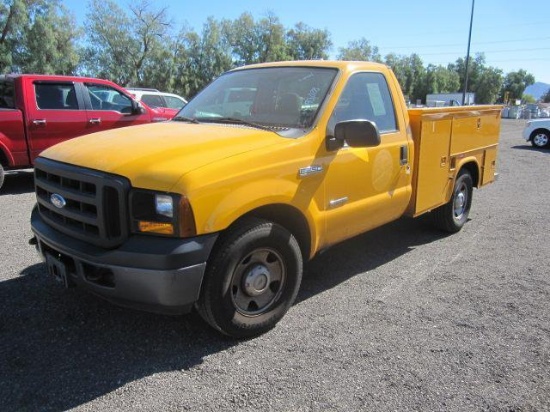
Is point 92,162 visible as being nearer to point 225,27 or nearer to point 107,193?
point 107,193

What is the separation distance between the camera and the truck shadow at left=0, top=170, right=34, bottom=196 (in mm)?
8062

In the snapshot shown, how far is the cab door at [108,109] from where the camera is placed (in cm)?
842

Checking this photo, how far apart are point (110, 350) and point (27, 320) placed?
81 centimetres

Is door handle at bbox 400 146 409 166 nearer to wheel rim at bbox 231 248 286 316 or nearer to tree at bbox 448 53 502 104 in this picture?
wheel rim at bbox 231 248 286 316

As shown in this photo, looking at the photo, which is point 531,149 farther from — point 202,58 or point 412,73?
point 412,73

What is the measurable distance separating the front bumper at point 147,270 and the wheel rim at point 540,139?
17877mm

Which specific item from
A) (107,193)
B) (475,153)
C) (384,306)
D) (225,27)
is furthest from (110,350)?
(225,27)

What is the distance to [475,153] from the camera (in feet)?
19.4

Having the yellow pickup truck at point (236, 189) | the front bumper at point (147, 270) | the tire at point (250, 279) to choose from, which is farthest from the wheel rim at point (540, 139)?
the front bumper at point (147, 270)

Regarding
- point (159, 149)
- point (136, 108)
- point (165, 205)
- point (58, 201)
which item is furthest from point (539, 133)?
point (58, 201)

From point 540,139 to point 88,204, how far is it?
1831 cm

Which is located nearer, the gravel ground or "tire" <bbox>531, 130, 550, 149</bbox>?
the gravel ground

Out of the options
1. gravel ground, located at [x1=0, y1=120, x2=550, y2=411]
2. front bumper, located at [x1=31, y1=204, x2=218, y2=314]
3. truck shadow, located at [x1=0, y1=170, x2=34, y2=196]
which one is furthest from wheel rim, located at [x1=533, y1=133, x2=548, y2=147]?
front bumper, located at [x1=31, y1=204, x2=218, y2=314]

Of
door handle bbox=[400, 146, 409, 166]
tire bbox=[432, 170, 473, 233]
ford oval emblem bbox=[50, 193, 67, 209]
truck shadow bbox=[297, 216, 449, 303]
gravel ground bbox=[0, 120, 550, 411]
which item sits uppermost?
door handle bbox=[400, 146, 409, 166]
